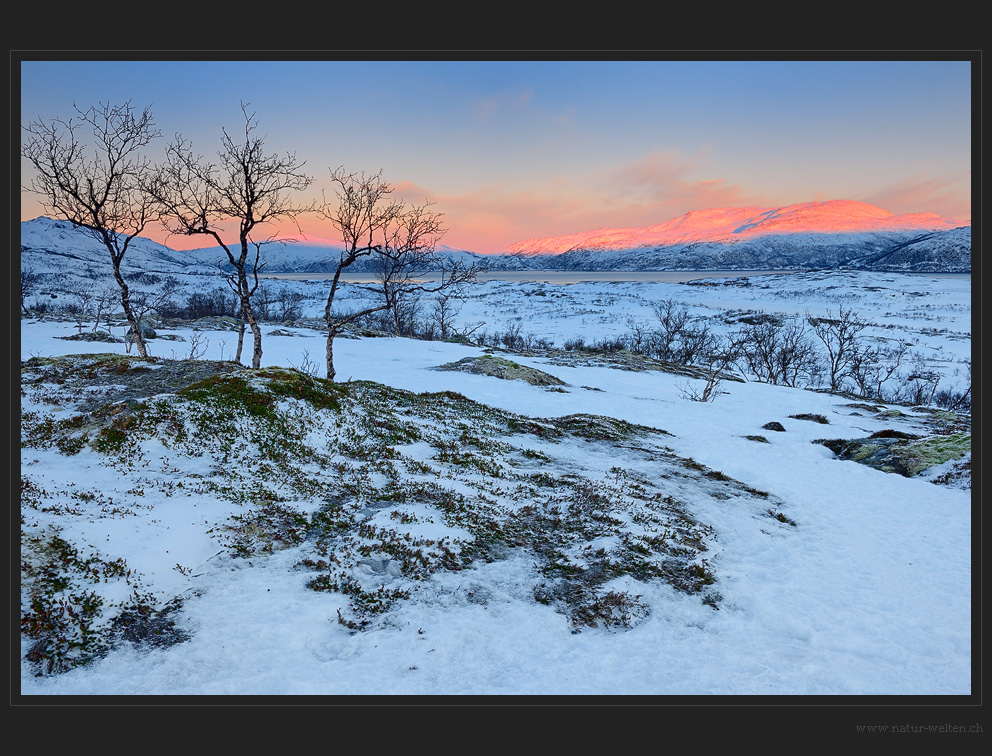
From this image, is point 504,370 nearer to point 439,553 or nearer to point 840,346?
point 439,553

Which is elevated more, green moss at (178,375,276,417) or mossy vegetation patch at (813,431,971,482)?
green moss at (178,375,276,417)

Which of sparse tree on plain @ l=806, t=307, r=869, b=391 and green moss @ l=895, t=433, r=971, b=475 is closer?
green moss @ l=895, t=433, r=971, b=475

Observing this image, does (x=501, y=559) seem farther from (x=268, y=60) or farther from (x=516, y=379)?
(x=516, y=379)

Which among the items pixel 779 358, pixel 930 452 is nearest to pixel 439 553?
pixel 930 452

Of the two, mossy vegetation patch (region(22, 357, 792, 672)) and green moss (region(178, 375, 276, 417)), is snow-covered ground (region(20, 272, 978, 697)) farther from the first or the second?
green moss (region(178, 375, 276, 417))

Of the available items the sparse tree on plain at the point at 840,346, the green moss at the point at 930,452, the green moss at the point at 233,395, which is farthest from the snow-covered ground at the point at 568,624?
the sparse tree on plain at the point at 840,346

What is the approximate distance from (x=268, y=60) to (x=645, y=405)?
25267 millimetres

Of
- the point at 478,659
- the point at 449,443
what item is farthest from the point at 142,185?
the point at 478,659

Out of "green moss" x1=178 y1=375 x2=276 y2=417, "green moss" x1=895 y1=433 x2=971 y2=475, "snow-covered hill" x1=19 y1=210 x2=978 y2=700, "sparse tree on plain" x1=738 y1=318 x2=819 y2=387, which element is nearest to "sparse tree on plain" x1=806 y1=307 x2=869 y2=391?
"sparse tree on plain" x1=738 y1=318 x2=819 y2=387

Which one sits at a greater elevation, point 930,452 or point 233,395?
point 233,395

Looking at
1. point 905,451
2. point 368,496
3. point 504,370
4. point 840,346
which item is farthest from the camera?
point 840,346

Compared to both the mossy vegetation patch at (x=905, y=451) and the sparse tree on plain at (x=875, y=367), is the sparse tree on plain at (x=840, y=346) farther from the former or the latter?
the mossy vegetation patch at (x=905, y=451)

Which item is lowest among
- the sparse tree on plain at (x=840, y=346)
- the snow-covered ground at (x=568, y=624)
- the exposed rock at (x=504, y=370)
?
the snow-covered ground at (x=568, y=624)

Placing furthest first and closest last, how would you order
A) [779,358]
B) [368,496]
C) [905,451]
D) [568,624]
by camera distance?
[779,358], [905,451], [368,496], [568,624]
